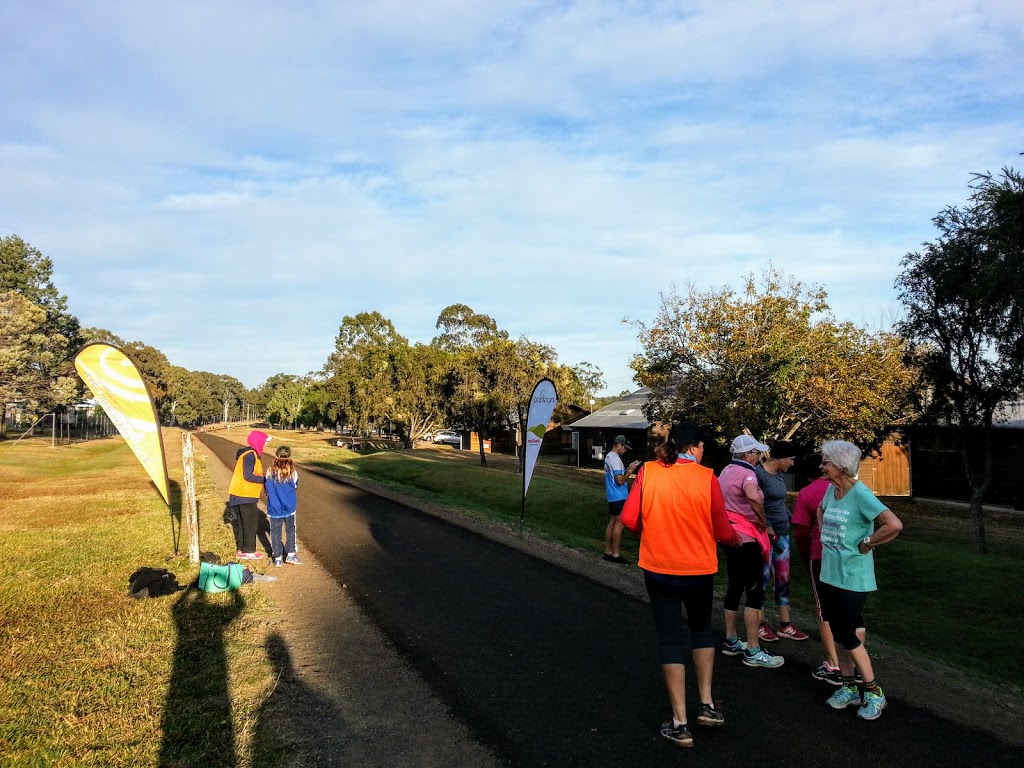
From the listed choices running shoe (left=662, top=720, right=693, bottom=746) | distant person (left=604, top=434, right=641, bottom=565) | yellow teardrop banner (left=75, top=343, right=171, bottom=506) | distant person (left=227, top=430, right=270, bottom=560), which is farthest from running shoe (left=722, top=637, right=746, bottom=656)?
yellow teardrop banner (left=75, top=343, right=171, bottom=506)

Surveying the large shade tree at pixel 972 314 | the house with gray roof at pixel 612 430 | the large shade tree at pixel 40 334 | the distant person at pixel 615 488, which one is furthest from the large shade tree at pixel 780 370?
the large shade tree at pixel 40 334

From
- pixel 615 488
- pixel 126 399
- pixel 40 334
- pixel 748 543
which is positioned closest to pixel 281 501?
pixel 126 399

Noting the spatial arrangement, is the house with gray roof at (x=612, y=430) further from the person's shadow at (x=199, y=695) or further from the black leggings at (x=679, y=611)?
the black leggings at (x=679, y=611)

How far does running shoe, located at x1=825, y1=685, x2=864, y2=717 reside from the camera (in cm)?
442

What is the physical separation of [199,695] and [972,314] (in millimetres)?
14116

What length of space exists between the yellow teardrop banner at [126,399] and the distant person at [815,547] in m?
7.64

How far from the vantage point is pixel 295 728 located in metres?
4.12

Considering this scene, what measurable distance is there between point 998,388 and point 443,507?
40.8ft

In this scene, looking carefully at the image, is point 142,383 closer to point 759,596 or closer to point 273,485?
point 273,485

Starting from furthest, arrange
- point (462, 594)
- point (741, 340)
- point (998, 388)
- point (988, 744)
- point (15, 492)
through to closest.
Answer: point (15, 492)
point (741, 340)
point (998, 388)
point (462, 594)
point (988, 744)

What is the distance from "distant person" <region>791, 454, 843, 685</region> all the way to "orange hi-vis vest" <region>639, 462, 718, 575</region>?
129 centimetres

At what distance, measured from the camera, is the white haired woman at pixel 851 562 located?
4285 mm

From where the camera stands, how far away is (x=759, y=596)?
5.13 m

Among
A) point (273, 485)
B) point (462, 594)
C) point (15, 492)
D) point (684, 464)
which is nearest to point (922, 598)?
point (462, 594)
